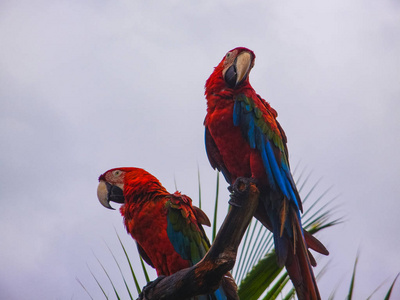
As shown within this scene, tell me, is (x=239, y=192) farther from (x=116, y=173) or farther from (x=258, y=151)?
(x=116, y=173)

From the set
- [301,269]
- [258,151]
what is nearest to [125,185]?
[258,151]

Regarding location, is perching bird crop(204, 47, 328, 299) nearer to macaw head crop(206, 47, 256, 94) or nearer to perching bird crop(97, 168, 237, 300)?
macaw head crop(206, 47, 256, 94)

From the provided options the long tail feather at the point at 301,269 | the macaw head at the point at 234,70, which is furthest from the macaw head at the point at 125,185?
the long tail feather at the point at 301,269

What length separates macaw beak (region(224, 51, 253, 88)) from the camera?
10.2 ft

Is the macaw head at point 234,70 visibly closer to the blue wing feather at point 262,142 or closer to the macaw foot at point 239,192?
the blue wing feather at point 262,142

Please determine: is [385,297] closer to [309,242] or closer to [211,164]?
[309,242]

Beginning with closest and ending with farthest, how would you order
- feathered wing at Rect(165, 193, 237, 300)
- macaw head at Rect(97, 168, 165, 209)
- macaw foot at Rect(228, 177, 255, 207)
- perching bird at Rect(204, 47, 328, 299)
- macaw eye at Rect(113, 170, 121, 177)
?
macaw foot at Rect(228, 177, 255, 207) < perching bird at Rect(204, 47, 328, 299) < feathered wing at Rect(165, 193, 237, 300) < macaw head at Rect(97, 168, 165, 209) < macaw eye at Rect(113, 170, 121, 177)

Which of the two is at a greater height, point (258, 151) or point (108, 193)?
point (108, 193)

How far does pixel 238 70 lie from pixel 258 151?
0.57 metres

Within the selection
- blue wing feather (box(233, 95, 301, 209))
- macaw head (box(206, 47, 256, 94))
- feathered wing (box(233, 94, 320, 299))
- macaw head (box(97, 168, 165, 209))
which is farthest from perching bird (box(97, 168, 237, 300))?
macaw head (box(206, 47, 256, 94))

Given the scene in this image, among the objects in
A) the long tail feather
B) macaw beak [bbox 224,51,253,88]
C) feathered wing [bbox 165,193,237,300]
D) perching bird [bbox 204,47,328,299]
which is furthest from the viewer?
feathered wing [bbox 165,193,237,300]

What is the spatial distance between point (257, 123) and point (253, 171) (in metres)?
0.32

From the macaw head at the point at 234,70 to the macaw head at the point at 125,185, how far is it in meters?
0.85

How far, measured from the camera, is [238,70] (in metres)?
3.11
